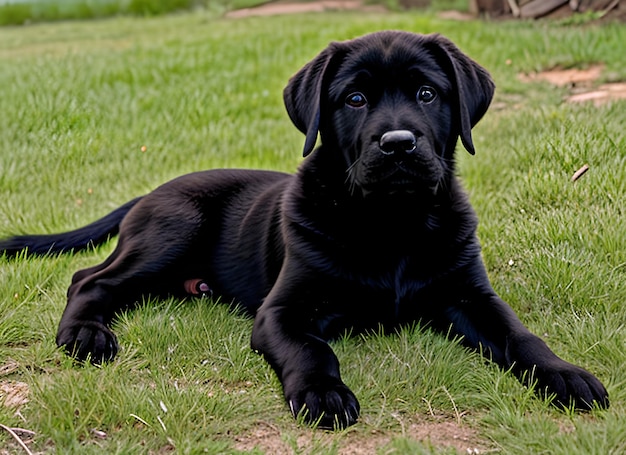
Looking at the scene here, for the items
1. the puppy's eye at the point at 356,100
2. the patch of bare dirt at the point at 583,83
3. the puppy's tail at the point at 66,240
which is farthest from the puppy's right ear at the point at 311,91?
the patch of bare dirt at the point at 583,83

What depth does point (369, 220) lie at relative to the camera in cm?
304

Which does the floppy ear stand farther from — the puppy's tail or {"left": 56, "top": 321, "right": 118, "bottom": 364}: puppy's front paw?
the puppy's tail

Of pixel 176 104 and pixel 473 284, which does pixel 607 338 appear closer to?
pixel 473 284

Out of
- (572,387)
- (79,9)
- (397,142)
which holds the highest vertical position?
(397,142)

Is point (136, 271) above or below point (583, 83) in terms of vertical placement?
above

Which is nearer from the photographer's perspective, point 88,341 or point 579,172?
point 88,341

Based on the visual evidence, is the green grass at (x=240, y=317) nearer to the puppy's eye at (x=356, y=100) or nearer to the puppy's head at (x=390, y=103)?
the puppy's head at (x=390, y=103)

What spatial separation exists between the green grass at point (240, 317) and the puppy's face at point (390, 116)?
617 mm

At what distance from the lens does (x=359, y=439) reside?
2.34 meters

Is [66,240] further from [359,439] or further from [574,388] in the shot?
[574,388]

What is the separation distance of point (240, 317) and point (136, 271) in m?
0.51

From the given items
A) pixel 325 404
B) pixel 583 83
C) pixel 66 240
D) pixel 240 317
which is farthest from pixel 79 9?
pixel 325 404

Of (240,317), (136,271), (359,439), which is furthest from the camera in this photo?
(136,271)

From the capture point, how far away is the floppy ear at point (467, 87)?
2992 mm
